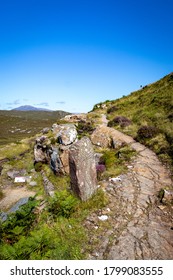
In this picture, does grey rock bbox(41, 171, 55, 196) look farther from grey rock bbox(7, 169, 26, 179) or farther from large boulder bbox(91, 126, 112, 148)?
large boulder bbox(91, 126, 112, 148)

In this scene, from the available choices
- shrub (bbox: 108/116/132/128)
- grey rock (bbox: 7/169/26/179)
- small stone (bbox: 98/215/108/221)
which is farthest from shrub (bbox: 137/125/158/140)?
grey rock (bbox: 7/169/26/179)

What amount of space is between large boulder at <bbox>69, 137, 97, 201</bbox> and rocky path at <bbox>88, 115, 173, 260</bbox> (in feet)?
3.72

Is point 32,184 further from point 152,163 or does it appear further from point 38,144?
point 152,163

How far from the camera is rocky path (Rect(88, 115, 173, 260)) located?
20.3 feet

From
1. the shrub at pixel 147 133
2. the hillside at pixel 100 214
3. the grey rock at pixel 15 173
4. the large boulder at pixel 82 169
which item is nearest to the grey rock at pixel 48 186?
the hillside at pixel 100 214

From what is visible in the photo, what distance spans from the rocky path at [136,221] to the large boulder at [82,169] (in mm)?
1135

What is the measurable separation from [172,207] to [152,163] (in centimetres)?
540

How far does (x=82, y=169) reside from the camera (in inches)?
353

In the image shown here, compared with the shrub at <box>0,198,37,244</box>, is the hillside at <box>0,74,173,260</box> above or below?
above

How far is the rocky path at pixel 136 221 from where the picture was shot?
20.3ft

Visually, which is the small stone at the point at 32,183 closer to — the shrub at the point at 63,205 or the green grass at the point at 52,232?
the green grass at the point at 52,232

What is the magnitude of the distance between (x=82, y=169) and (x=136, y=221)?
3.04m

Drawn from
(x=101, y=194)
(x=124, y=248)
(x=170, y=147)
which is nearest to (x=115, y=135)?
(x=170, y=147)

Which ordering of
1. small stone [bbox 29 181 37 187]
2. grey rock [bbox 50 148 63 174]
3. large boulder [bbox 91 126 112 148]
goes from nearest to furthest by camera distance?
grey rock [bbox 50 148 63 174] → small stone [bbox 29 181 37 187] → large boulder [bbox 91 126 112 148]
